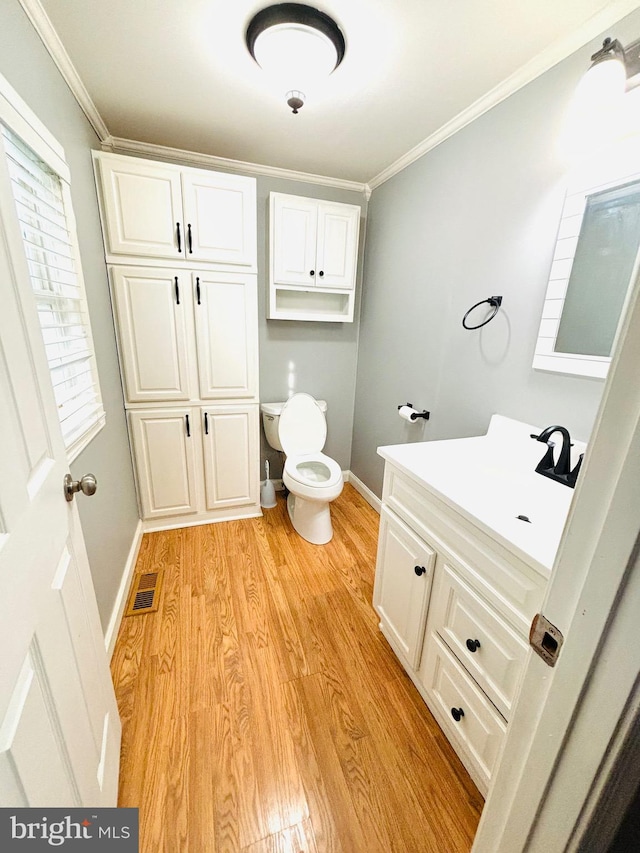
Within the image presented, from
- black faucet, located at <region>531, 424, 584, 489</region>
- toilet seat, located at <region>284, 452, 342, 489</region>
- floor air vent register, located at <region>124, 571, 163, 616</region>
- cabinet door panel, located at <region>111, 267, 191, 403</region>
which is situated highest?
cabinet door panel, located at <region>111, 267, 191, 403</region>

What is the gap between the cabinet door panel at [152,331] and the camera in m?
1.86

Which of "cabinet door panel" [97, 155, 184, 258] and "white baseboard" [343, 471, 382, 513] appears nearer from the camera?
"cabinet door panel" [97, 155, 184, 258]

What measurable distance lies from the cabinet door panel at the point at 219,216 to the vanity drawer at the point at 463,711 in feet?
7.05

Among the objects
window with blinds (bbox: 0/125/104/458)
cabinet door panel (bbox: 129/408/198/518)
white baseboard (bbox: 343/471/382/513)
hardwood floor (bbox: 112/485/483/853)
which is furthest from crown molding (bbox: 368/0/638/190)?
hardwood floor (bbox: 112/485/483/853)

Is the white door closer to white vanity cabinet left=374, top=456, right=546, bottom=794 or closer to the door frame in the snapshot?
the door frame

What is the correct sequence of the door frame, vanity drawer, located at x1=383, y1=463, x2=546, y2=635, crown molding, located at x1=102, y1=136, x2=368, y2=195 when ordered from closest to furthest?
1. the door frame
2. vanity drawer, located at x1=383, y1=463, x2=546, y2=635
3. crown molding, located at x1=102, y1=136, x2=368, y2=195

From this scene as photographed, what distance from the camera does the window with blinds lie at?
1049mm

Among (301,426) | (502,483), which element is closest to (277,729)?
(502,483)

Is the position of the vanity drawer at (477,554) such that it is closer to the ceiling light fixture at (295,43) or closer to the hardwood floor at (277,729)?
the hardwood floor at (277,729)

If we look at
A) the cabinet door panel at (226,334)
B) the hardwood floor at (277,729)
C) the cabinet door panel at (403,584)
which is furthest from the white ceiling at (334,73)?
the hardwood floor at (277,729)

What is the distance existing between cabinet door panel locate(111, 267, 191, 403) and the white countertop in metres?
1.40

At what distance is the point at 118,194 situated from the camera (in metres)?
1.74

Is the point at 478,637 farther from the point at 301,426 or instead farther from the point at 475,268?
the point at 301,426

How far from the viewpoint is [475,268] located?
5.30ft
